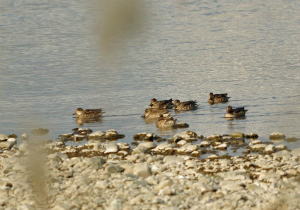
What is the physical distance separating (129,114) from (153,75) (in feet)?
17.0

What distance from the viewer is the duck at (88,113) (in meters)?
14.7

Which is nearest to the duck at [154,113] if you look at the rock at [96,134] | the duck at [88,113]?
the duck at [88,113]

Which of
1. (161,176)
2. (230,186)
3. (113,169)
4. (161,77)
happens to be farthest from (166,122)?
(161,77)

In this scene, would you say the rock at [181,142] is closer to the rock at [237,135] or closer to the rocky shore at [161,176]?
the rocky shore at [161,176]

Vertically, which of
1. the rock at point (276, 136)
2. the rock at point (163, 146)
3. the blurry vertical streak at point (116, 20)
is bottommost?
the rock at point (163, 146)

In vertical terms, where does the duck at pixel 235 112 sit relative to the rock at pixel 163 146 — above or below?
above

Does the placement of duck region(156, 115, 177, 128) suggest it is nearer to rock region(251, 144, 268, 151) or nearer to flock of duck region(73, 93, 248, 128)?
flock of duck region(73, 93, 248, 128)

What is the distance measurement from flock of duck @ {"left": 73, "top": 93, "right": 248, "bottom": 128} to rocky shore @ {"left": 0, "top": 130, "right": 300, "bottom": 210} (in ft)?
7.10

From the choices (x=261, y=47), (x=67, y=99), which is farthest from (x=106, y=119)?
(x=261, y=47)

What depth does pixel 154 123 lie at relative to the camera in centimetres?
1420

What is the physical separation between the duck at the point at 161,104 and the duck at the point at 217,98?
131 cm

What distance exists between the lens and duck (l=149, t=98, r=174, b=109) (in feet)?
50.5

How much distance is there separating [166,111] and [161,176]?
256 inches

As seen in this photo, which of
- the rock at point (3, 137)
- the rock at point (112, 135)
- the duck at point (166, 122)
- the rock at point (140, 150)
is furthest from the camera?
the duck at point (166, 122)
